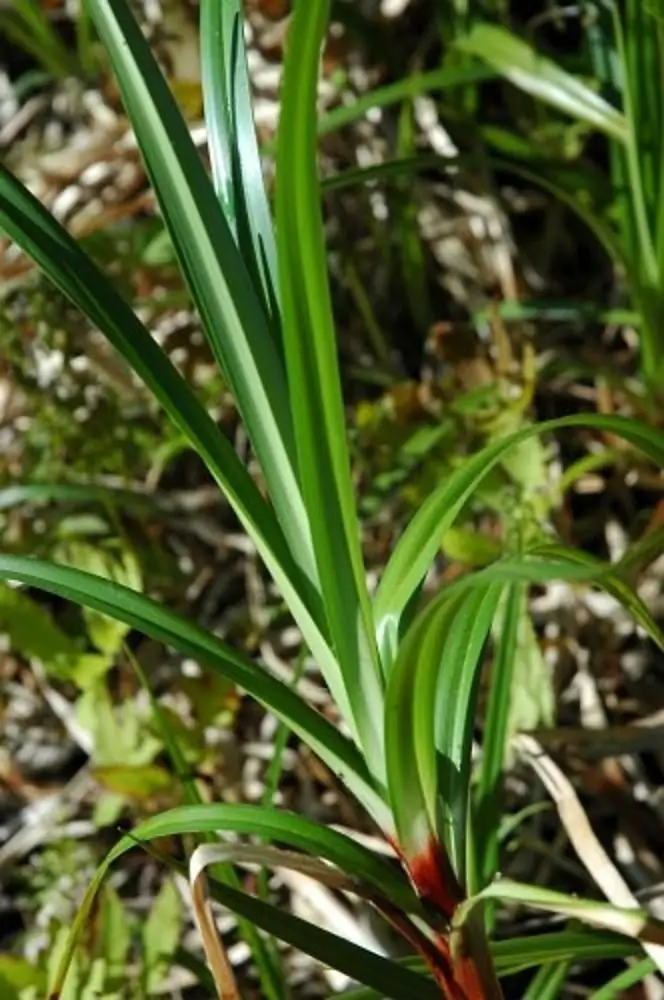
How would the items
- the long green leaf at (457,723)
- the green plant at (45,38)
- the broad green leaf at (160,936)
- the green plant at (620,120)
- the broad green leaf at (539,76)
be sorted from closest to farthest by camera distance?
the long green leaf at (457,723), the broad green leaf at (160,936), the green plant at (620,120), the broad green leaf at (539,76), the green plant at (45,38)

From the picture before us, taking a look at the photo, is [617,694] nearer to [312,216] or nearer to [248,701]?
[248,701]

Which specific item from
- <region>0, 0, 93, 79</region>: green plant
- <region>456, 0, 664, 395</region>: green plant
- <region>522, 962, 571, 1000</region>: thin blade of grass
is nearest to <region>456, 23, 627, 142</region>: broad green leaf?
<region>456, 0, 664, 395</region>: green plant

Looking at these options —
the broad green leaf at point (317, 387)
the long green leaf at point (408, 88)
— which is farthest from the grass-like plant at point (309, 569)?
the long green leaf at point (408, 88)

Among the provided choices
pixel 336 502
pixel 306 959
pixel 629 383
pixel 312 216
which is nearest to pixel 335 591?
pixel 336 502

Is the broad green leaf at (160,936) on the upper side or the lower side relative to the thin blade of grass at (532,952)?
lower

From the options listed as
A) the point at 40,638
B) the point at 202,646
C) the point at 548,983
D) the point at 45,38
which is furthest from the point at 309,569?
the point at 45,38

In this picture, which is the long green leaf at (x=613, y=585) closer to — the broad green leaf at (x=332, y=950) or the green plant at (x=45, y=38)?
the broad green leaf at (x=332, y=950)

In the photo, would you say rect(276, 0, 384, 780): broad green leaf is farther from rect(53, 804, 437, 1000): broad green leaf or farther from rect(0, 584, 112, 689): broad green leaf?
rect(0, 584, 112, 689): broad green leaf

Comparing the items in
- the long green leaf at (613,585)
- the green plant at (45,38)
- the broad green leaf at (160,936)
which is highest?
the green plant at (45,38)
